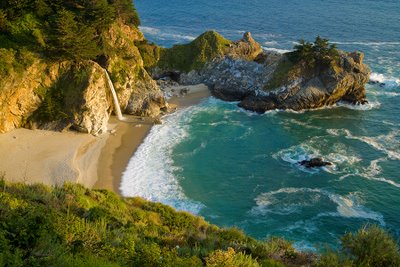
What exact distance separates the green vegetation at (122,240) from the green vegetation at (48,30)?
67.4 ft

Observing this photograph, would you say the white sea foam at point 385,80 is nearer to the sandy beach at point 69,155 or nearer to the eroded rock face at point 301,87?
the eroded rock face at point 301,87

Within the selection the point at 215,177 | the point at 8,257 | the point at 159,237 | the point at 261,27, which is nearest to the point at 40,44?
the point at 215,177

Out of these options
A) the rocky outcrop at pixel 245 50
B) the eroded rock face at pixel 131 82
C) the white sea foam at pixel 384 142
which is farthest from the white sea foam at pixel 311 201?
the rocky outcrop at pixel 245 50

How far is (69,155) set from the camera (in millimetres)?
40094

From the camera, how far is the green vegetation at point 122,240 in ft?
43.8

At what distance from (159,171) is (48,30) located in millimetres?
18767

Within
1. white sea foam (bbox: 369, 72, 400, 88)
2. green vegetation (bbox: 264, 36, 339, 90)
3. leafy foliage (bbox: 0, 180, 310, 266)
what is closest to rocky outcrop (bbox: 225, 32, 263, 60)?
green vegetation (bbox: 264, 36, 339, 90)

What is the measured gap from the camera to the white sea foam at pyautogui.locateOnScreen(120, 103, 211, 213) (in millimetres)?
36719

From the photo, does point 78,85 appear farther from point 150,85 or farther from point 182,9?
point 182,9

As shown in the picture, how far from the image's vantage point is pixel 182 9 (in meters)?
105

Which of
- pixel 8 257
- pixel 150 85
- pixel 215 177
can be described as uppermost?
pixel 8 257

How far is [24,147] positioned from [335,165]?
29.3m

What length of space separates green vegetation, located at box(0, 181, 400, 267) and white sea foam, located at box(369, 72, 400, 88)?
46.9m

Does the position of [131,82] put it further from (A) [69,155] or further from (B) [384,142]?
(B) [384,142]
